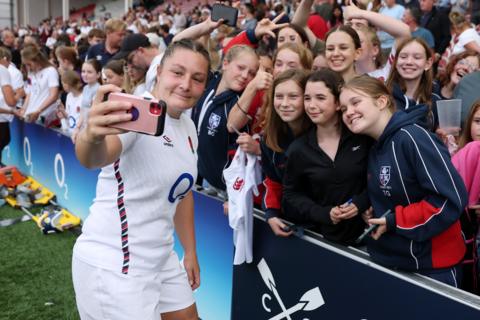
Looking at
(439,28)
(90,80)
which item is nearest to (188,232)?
(90,80)

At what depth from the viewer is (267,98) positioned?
124 inches

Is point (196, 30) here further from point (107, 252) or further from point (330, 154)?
point (107, 252)

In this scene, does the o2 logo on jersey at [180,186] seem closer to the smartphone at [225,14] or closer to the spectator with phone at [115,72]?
the smartphone at [225,14]

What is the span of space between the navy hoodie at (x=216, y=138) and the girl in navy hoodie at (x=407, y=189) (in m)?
1.12

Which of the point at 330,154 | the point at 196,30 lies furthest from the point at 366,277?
the point at 196,30

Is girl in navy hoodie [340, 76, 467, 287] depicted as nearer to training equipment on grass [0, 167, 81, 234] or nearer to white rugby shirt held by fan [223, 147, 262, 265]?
white rugby shirt held by fan [223, 147, 262, 265]

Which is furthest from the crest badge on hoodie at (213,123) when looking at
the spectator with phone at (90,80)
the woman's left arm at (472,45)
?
the woman's left arm at (472,45)

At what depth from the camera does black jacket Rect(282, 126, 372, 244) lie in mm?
2623

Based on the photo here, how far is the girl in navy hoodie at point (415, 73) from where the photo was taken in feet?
10.7

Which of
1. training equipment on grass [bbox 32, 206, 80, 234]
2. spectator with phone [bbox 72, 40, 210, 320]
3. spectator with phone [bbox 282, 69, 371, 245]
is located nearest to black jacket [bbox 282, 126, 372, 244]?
spectator with phone [bbox 282, 69, 371, 245]

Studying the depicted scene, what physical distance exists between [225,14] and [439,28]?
15.3 ft

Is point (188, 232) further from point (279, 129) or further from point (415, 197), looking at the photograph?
point (415, 197)

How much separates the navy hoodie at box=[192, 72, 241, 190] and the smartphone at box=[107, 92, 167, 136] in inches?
72.8

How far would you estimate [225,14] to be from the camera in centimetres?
430
